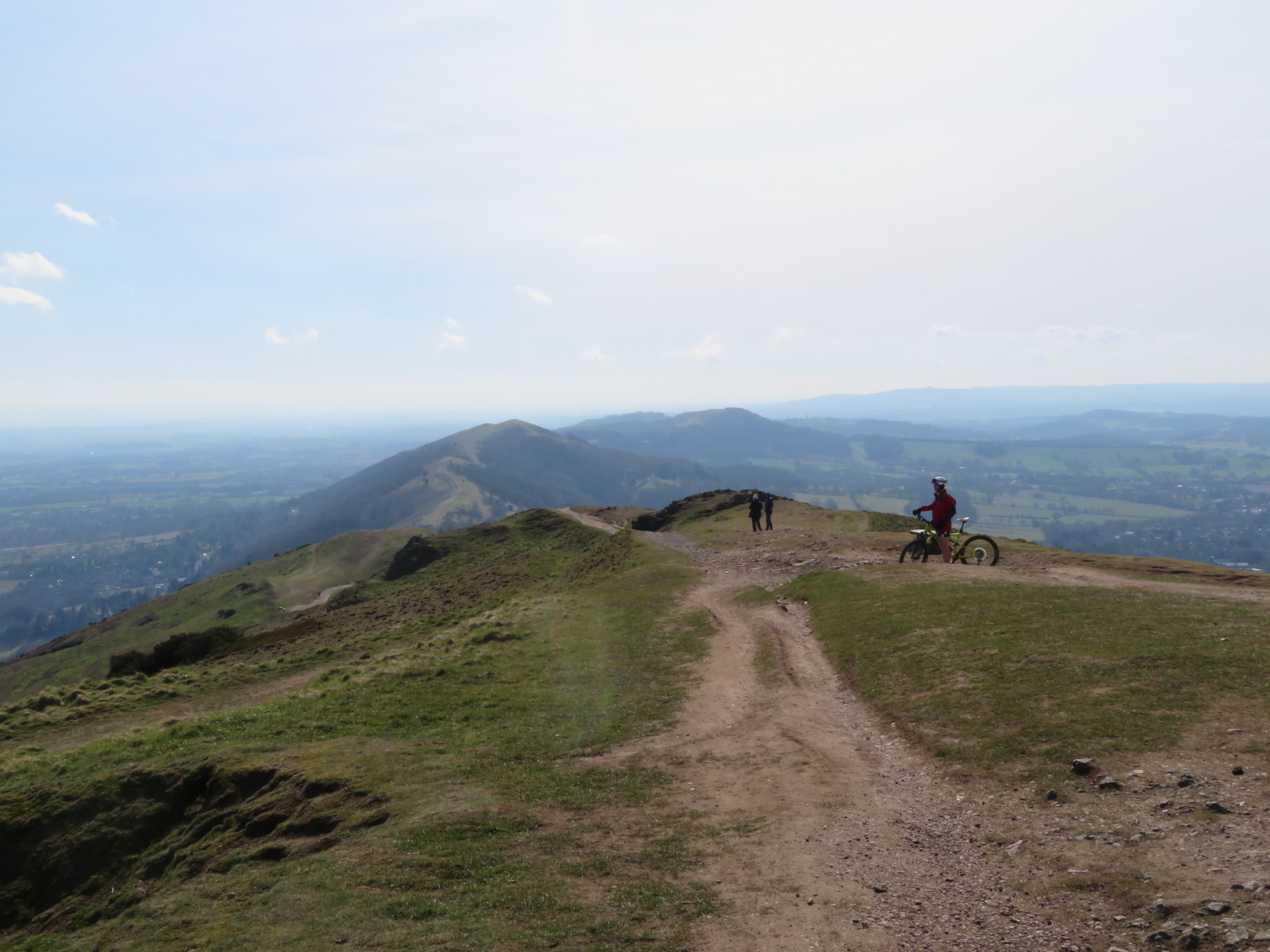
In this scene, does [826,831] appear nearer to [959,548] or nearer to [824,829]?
[824,829]

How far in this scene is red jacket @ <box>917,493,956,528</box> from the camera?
29641mm

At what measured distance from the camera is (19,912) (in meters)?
15.9

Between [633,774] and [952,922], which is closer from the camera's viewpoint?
[952,922]

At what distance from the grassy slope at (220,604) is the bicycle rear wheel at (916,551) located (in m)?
95.3

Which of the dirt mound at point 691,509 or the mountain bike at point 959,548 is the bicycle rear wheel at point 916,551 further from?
the dirt mound at point 691,509

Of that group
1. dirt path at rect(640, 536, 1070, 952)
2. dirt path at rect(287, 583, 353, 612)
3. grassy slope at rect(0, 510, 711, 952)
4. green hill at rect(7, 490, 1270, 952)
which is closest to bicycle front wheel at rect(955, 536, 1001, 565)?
green hill at rect(7, 490, 1270, 952)

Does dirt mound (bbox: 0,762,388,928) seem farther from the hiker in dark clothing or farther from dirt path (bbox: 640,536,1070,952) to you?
the hiker in dark clothing

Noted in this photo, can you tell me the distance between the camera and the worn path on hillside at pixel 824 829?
29.6 feet

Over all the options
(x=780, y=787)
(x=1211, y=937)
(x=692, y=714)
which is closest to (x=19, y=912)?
(x=692, y=714)

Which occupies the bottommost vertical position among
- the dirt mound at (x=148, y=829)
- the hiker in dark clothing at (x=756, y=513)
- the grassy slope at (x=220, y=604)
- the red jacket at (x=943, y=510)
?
the grassy slope at (x=220, y=604)

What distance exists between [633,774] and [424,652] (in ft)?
60.1

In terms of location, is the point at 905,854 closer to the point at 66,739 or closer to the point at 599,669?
the point at 599,669

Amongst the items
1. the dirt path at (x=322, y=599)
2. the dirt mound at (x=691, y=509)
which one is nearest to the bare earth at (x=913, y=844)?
the dirt mound at (x=691, y=509)

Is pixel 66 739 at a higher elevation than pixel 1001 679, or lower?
lower
